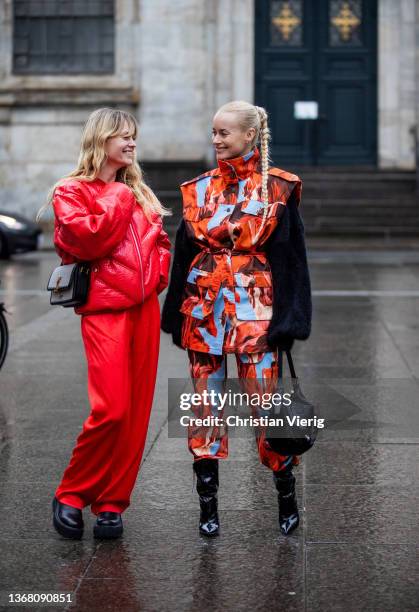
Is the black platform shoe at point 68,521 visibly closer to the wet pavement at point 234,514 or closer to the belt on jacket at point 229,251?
the wet pavement at point 234,514

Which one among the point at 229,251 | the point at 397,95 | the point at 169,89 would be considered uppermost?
the point at 169,89

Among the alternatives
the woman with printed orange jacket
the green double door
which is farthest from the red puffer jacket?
the green double door

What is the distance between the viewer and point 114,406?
5.17 meters

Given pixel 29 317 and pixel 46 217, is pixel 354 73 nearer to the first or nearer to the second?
pixel 46 217

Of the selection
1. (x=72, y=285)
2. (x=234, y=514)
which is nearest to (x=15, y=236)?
(x=234, y=514)

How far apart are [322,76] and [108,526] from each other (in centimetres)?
1972

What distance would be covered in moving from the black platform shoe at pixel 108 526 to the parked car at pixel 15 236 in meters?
14.7

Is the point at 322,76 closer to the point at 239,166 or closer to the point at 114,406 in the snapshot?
the point at 239,166

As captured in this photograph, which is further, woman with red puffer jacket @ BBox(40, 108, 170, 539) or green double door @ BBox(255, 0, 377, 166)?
green double door @ BBox(255, 0, 377, 166)

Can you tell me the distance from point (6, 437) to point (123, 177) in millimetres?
2388

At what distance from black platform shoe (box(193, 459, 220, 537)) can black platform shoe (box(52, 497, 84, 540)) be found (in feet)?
1.67

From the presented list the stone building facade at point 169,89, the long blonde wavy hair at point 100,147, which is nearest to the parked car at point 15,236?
the stone building facade at point 169,89

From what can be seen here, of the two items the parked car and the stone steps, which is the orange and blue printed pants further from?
the stone steps

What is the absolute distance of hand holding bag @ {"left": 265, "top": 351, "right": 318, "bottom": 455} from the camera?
5.09 metres
